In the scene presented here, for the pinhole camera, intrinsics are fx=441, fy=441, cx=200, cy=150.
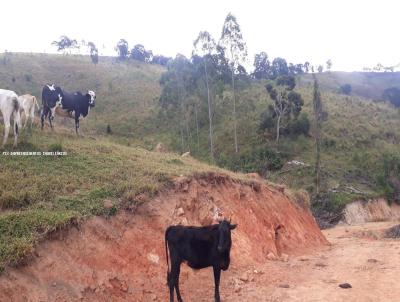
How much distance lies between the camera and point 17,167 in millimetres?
12453

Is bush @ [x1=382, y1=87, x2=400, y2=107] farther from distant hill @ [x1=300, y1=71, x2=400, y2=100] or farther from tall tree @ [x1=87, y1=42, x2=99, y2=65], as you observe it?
tall tree @ [x1=87, y1=42, x2=99, y2=65]

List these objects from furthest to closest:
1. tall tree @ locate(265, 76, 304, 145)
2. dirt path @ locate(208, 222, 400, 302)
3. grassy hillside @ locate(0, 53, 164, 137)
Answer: grassy hillside @ locate(0, 53, 164, 137), tall tree @ locate(265, 76, 304, 145), dirt path @ locate(208, 222, 400, 302)

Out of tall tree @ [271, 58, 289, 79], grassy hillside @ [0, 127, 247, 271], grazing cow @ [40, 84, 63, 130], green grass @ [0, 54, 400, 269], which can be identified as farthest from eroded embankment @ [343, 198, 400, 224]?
tall tree @ [271, 58, 289, 79]

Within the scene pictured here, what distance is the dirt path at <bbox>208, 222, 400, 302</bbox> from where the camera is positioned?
33.4 feet

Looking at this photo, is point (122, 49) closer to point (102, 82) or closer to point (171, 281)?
point (102, 82)

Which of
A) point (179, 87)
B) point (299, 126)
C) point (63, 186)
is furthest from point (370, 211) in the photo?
point (63, 186)

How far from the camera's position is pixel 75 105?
19.7 m

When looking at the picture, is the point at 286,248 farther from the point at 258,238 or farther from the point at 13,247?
the point at 13,247

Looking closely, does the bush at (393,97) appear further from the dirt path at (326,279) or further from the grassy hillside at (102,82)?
the dirt path at (326,279)

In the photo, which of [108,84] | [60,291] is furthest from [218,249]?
[108,84]

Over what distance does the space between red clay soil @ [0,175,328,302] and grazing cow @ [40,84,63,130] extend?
803 centimetres

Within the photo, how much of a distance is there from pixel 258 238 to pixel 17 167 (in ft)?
25.9

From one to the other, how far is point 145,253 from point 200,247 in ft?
6.39

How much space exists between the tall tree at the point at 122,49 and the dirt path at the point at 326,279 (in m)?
78.6
